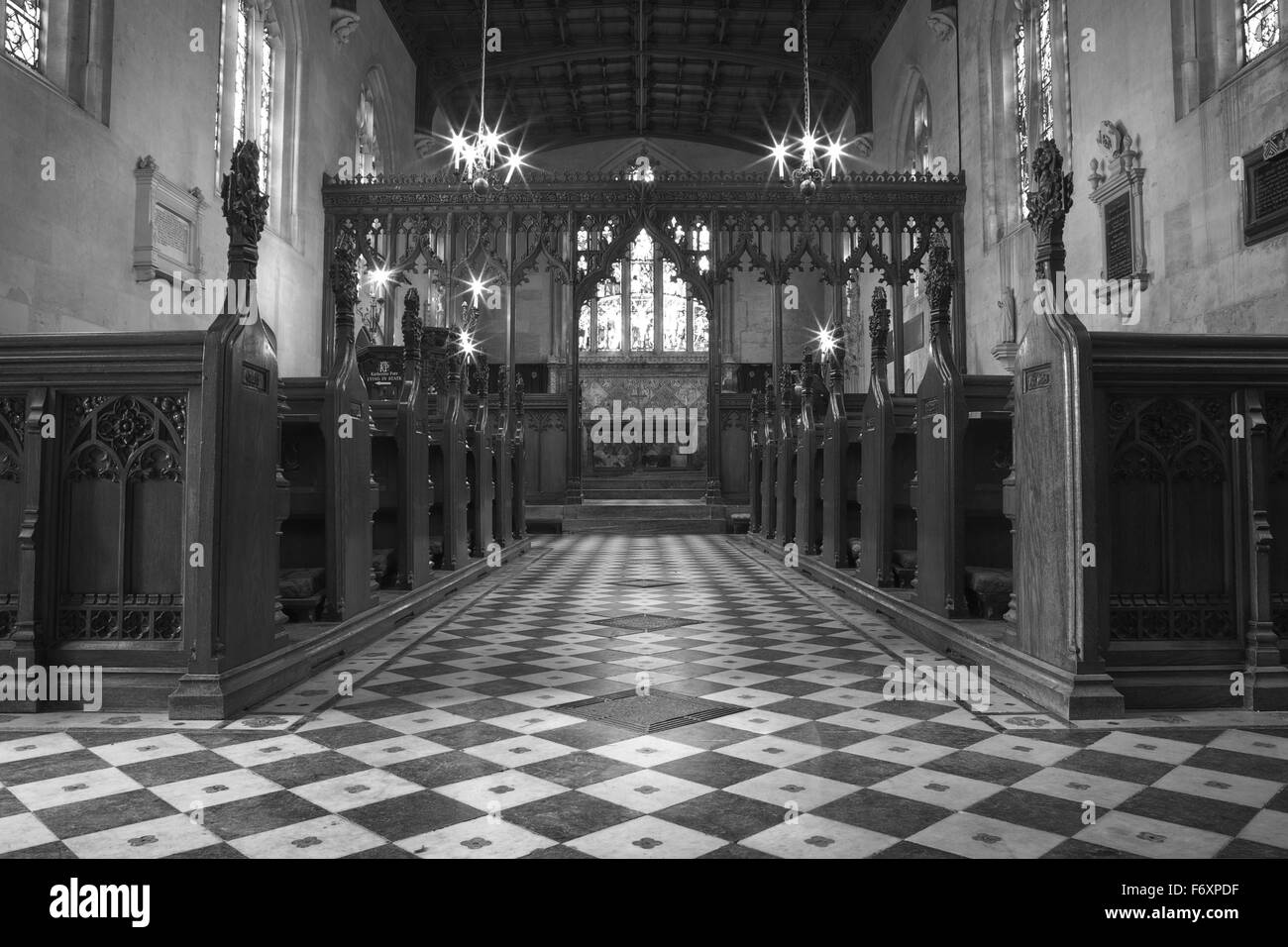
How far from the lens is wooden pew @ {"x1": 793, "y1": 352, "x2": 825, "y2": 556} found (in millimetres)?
7898

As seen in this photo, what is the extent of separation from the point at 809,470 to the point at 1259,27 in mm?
5322

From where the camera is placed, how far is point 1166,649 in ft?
10.7

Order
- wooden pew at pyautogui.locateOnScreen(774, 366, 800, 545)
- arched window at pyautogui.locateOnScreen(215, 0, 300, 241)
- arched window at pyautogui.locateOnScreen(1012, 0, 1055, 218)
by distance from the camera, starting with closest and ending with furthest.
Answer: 1. wooden pew at pyautogui.locateOnScreen(774, 366, 800, 545)
2. arched window at pyautogui.locateOnScreen(215, 0, 300, 241)
3. arched window at pyautogui.locateOnScreen(1012, 0, 1055, 218)

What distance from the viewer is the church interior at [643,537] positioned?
237cm

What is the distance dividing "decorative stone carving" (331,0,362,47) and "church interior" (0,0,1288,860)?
Answer: 4.27 feet

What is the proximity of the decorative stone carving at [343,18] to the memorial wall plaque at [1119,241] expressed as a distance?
37.2ft

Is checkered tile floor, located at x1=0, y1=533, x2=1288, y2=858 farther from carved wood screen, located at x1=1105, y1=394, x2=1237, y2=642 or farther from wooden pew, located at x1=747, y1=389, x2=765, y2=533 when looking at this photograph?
wooden pew, located at x1=747, y1=389, x2=765, y2=533

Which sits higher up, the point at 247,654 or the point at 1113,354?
the point at 1113,354

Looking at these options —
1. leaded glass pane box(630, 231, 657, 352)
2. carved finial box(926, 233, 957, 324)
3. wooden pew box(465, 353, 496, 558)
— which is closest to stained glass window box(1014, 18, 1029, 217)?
wooden pew box(465, 353, 496, 558)
